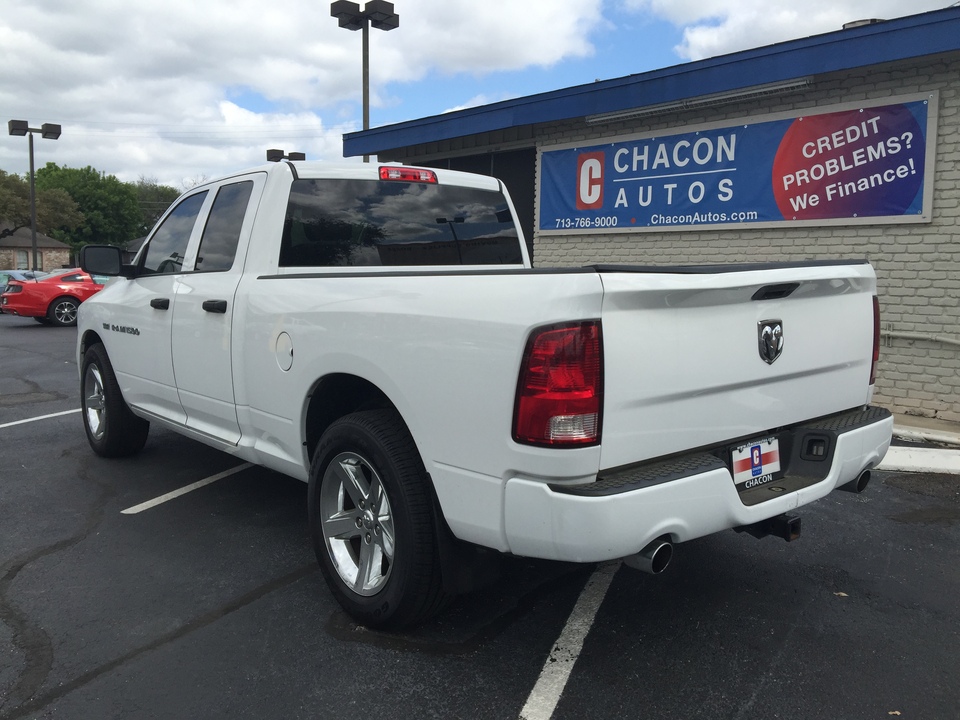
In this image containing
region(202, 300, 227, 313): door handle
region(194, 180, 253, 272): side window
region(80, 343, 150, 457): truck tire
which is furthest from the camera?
region(80, 343, 150, 457): truck tire

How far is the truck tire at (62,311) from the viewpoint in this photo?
736 inches

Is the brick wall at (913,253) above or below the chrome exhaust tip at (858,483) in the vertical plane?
above

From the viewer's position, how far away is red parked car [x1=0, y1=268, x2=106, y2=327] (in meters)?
18.5

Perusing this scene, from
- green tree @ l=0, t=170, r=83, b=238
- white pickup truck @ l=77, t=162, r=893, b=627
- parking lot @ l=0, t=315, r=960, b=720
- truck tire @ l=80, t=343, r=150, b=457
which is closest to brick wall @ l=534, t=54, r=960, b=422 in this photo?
parking lot @ l=0, t=315, r=960, b=720

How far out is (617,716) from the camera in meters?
2.54

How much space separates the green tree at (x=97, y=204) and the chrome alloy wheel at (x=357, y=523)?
81730 millimetres

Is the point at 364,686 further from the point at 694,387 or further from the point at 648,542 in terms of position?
the point at 694,387

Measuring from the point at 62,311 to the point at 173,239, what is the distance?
16.2m

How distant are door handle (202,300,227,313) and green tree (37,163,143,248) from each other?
8053cm

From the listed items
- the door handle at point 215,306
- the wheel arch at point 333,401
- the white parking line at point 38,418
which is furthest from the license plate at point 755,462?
the white parking line at point 38,418

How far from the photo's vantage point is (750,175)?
876cm

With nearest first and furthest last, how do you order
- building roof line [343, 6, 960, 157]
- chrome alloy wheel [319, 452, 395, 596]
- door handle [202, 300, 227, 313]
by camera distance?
chrome alloy wheel [319, 452, 395, 596] < door handle [202, 300, 227, 313] < building roof line [343, 6, 960, 157]

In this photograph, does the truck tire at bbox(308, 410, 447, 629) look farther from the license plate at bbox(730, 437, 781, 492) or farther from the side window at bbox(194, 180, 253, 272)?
the side window at bbox(194, 180, 253, 272)

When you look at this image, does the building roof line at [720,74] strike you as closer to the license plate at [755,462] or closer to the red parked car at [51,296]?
the license plate at [755,462]
